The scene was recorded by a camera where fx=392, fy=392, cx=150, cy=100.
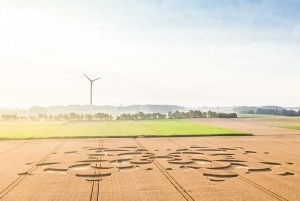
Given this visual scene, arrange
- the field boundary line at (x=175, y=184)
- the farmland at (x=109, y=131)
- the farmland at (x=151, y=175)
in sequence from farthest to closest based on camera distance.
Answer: the farmland at (x=109, y=131) < the farmland at (x=151, y=175) < the field boundary line at (x=175, y=184)

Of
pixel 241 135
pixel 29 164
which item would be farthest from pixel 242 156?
pixel 241 135

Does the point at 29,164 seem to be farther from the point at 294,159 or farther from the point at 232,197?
the point at 294,159

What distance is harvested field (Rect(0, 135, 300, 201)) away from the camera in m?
17.3

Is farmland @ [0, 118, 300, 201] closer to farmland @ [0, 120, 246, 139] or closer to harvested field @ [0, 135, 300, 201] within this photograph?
harvested field @ [0, 135, 300, 201]

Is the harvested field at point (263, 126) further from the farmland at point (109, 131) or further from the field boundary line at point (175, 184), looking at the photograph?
the field boundary line at point (175, 184)

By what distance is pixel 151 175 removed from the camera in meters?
22.1

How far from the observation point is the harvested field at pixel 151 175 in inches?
682

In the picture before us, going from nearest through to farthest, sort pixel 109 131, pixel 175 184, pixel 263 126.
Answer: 1. pixel 175 184
2. pixel 109 131
3. pixel 263 126

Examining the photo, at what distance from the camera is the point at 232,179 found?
20859 millimetres

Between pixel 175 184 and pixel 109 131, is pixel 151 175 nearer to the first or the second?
pixel 175 184

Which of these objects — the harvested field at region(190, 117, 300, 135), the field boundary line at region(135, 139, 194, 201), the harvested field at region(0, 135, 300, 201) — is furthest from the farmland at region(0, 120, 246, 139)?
the field boundary line at region(135, 139, 194, 201)

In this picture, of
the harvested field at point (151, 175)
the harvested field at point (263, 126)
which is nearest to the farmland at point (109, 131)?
the harvested field at point (263, 126)

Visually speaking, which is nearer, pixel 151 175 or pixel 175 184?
pixel 175 184

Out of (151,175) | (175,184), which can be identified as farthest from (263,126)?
(175,184)
